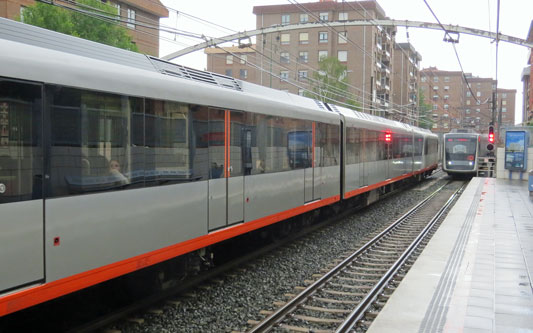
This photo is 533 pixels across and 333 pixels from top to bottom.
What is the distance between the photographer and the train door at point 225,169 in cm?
712

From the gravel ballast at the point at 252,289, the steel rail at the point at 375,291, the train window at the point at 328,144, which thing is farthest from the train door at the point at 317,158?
the steel rail at the point at 375,291

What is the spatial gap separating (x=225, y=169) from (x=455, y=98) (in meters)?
121

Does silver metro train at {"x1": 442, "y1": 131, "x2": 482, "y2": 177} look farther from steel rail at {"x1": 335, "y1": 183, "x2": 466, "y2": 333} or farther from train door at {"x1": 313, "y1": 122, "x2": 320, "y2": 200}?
train door at {"x1": 313, "y1": 122, "x2": 320, "y2": 200}

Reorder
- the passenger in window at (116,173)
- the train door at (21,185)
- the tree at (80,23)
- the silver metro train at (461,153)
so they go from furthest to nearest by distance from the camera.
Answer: the silver metro train at (461,153)
the tree at (80,23)
the passenger in window at (116,173)
the train door at (21,185)

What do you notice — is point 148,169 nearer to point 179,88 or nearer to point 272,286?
point 179,88

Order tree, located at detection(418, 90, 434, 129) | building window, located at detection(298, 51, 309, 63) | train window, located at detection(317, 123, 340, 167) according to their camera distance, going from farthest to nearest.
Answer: tree, located at detection(418, 90, 434, 129) < building window, located at detection(298, 51, 309, 63) < train window, located at detection(317, 123, 340, 167)

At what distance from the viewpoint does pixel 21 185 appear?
13.9 ft

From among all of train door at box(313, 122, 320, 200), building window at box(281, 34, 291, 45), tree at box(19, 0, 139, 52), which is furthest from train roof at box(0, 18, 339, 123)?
building window at box(281, 34, 291, 45)

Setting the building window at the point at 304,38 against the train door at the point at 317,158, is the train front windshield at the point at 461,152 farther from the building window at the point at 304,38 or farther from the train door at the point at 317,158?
the building window at the point at 304,38

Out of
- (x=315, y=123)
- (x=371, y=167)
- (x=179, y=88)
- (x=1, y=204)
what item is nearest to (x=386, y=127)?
(x=371, y=167)

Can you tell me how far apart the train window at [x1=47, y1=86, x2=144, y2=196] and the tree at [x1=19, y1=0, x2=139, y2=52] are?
54.8ft

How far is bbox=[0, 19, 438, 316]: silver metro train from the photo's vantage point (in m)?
4.25

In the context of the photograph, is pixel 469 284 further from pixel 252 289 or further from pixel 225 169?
pixel 225 169

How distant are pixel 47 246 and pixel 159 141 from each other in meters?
1.92
